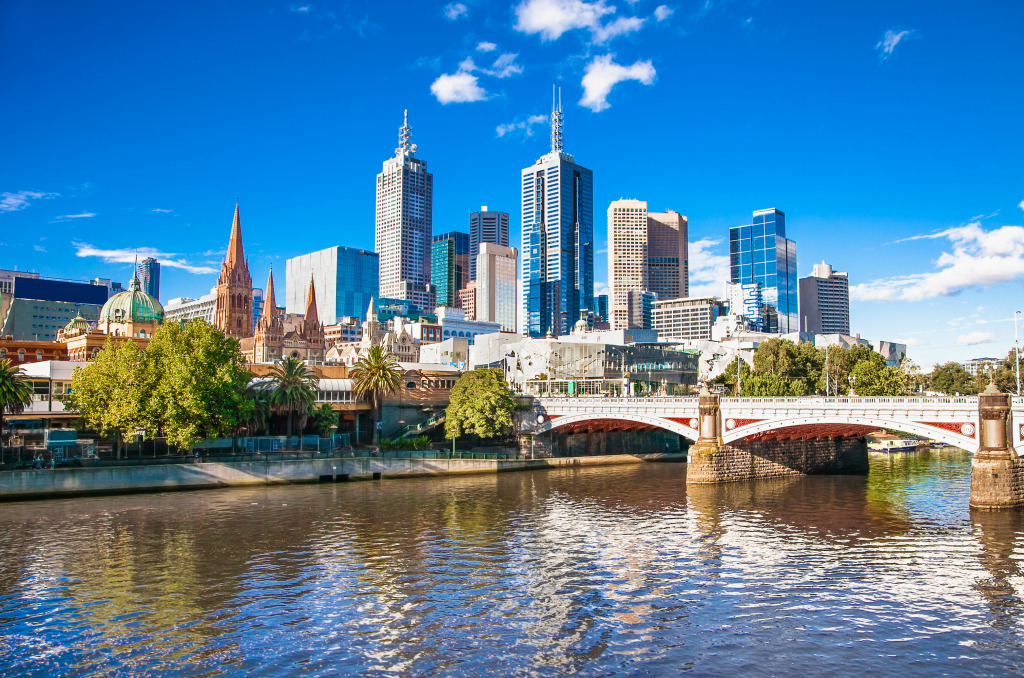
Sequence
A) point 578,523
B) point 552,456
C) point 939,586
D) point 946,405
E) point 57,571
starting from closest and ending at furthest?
1. point 939,586
2. point 57,571
3. point 578,523
4. point 946,405
5. point 552,456

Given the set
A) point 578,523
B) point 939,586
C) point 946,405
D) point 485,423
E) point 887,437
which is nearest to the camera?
point 939,586

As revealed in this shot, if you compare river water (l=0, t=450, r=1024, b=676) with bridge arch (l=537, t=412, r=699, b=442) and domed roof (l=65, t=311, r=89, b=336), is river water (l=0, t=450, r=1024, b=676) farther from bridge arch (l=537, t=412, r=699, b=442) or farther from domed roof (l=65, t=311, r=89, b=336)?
domed roof (l=65, t=311, r=89, b=336)

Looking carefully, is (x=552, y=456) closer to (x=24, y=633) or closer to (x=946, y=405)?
(x=946, y=405)

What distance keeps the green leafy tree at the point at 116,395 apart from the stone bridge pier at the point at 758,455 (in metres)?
57.7

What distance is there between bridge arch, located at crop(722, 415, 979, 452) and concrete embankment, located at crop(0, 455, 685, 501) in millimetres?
28137

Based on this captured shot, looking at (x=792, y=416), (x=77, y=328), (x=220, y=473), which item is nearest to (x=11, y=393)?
(x=220, y=473)

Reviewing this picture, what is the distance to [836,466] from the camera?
96.5 meters

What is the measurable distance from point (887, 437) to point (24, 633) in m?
147

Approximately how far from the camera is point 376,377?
102438mm

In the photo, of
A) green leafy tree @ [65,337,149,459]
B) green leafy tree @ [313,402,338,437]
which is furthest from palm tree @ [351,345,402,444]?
green leafy tree @ [65,337,149,459]

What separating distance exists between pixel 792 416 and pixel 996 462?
18.1 m

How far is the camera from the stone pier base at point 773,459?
82.9 m

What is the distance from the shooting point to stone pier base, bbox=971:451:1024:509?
2494 inches

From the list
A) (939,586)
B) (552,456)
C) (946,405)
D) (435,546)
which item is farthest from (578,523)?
(552,456)
